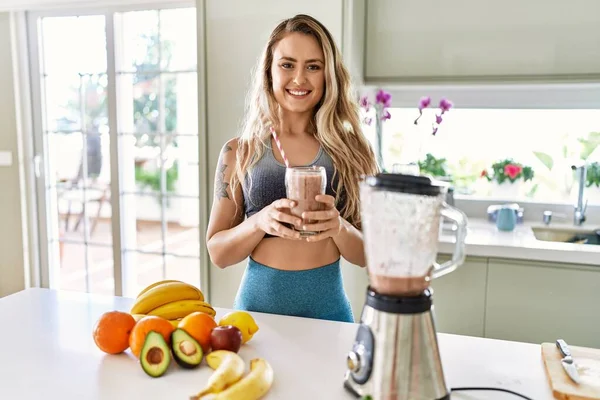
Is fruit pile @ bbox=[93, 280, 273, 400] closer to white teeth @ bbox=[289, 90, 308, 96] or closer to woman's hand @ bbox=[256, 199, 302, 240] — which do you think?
woman's hand @ bbox=[256, 199, 302, 240]

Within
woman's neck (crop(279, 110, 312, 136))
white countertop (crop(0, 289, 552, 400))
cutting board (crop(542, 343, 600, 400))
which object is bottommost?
white countertop (crop(0, 289, 552, 400))

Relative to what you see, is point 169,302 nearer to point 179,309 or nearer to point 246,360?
point 179,309

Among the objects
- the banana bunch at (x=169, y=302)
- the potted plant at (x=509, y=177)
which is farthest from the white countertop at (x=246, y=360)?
the potted plant at (x=509, y=177)

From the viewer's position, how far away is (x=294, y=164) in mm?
1573

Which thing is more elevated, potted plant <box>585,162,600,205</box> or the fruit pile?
potted plant <box>585,162,600,205</box>

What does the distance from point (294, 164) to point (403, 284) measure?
0.78m

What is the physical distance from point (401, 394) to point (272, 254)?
2.41ft

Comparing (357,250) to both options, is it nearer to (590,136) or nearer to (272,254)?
(272,254)

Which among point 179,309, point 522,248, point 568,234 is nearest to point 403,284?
point 179,309

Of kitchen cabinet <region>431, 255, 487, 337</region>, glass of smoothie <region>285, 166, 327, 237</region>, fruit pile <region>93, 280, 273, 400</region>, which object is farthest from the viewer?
kitchen cabinet <region>431, 255, 487, 337</region>

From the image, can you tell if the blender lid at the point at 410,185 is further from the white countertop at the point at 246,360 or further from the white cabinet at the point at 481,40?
the white cabinet at the point at 481,40

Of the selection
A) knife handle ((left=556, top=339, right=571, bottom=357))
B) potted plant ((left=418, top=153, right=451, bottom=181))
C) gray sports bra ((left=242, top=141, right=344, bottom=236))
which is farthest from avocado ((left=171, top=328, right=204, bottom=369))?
potted plant ((left=418, top=153, right=451, bottom=181))

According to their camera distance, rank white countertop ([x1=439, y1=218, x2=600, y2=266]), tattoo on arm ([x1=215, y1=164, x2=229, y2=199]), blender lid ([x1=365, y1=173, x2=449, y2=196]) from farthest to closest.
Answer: white countertop ([x1=439, y1=218, x2=600, y2=266]) < tattoo on arm ([x1=215, y1=164, x2=229, y2=199]) < blender lid ([x1=365, y1=173, x2=449, y2=196])

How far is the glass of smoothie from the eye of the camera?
114 centimetres
